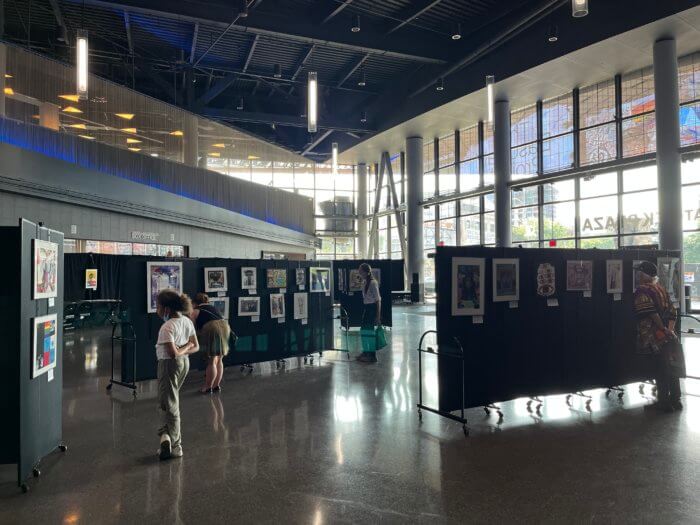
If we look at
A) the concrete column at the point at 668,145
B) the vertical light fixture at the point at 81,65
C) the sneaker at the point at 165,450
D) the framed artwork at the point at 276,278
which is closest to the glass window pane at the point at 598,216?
the concrete column at the point at 668,145

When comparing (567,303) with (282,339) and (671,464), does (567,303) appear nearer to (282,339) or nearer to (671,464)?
(671,464)

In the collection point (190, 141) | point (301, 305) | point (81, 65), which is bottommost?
point (301, 305)

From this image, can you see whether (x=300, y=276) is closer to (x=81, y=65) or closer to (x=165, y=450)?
(x=165, y=450)

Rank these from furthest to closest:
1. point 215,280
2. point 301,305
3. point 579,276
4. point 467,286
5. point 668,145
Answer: point 668,145
point 301,305
point 215,280
point 579,276
point 467,286

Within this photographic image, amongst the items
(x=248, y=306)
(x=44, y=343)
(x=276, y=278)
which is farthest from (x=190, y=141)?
(x=44, y=343)

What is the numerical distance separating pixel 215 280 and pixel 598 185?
687 inches

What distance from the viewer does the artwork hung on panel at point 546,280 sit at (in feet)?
22.9

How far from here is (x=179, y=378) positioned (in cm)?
515

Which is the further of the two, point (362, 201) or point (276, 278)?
point (362, 201)

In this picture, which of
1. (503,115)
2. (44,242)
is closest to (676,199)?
(503,115)

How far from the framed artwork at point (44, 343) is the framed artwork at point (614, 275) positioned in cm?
749

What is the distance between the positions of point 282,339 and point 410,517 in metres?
6.71

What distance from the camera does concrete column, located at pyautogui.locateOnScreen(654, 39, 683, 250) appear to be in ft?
51.4

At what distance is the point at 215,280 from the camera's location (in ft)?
30.5
